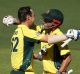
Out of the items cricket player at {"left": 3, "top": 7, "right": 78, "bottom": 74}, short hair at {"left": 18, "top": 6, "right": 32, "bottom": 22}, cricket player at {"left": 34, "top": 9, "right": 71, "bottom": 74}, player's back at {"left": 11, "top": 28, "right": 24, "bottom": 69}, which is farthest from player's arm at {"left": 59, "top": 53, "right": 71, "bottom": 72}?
short hair at {"left": 18, "top": 6, "right": 32, "bottom": 22}

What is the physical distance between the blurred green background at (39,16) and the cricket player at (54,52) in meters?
4.01

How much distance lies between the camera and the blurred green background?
42.2ft

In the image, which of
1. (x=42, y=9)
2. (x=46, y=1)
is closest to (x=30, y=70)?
(x=42, y=9)

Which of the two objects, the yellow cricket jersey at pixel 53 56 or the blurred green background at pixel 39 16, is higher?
the yellow cricket jersey at pixel 53 56

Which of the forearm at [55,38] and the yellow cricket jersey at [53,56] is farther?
the yellow cricket jersey at [53,56]

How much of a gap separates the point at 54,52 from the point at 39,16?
10644 mm

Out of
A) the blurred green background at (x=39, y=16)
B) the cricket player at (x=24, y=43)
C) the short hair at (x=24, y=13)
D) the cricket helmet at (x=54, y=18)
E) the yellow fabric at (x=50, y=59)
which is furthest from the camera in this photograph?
the blurred green background at (x=39, y=16)

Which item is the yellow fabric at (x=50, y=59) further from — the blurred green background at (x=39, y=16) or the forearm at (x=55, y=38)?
the blurred green background at (x=39, y=16)

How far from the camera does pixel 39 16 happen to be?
60.1ft

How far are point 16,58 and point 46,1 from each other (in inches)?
528

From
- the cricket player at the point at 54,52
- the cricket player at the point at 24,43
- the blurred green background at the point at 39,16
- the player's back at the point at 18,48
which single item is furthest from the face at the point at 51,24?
the blurred green background at the point at 39,16

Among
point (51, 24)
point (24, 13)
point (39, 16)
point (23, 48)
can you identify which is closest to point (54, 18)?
point (51, 24)

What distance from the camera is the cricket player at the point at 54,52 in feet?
25.2

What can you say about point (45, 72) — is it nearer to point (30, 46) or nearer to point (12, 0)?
point (30, 46)
